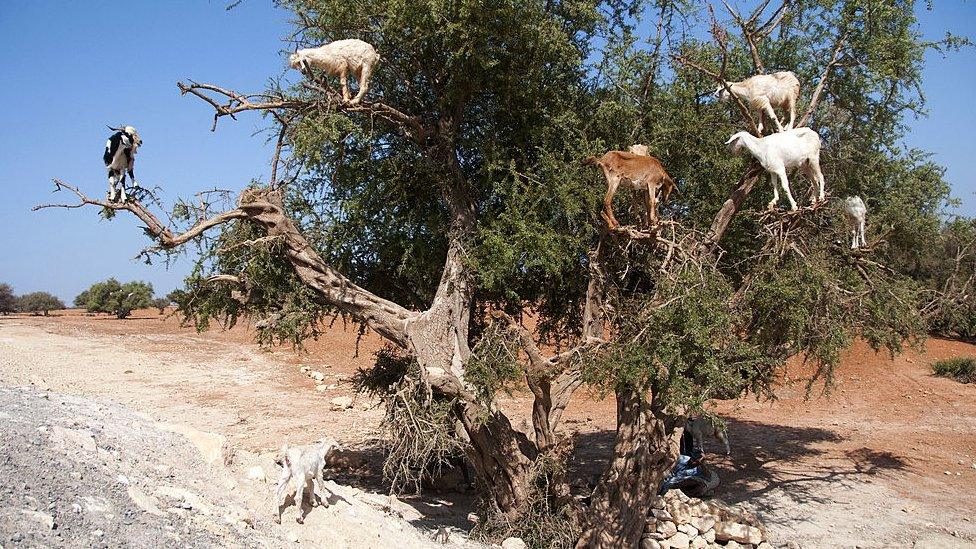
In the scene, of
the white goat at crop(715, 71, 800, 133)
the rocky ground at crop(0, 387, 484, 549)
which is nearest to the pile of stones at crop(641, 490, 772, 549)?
the rocky ground at crop(0, 387, 484, 549)

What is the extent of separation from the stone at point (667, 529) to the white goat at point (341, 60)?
23.5 ft

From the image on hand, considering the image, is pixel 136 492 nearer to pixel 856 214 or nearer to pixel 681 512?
pixel 681 512

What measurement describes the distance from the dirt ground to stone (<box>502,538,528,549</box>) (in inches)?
44.9

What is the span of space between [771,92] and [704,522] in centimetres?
589

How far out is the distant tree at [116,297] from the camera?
38634 mm

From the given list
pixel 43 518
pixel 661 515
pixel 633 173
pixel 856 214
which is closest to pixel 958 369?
pixel 856 214

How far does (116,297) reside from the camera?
129ft

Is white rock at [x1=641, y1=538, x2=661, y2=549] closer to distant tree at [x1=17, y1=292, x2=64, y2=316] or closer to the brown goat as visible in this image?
the brown goat

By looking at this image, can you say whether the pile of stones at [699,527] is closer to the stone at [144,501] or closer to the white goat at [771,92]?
the white goat at [771,92]

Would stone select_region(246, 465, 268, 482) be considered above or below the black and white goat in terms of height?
below

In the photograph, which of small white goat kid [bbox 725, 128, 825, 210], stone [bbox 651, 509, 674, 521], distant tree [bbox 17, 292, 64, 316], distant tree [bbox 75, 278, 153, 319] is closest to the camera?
small white goat kid [bbox 725, 128, 825, 210]

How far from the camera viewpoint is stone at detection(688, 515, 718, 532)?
9.86 metres

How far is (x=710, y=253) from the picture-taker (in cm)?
928

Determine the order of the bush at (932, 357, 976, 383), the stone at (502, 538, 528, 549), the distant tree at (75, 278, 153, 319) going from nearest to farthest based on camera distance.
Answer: the stone at (502, 538, 528, 549) → the bush at (932, 357, 976, 383) → the distant tree at (75, 278, 153, 319)
